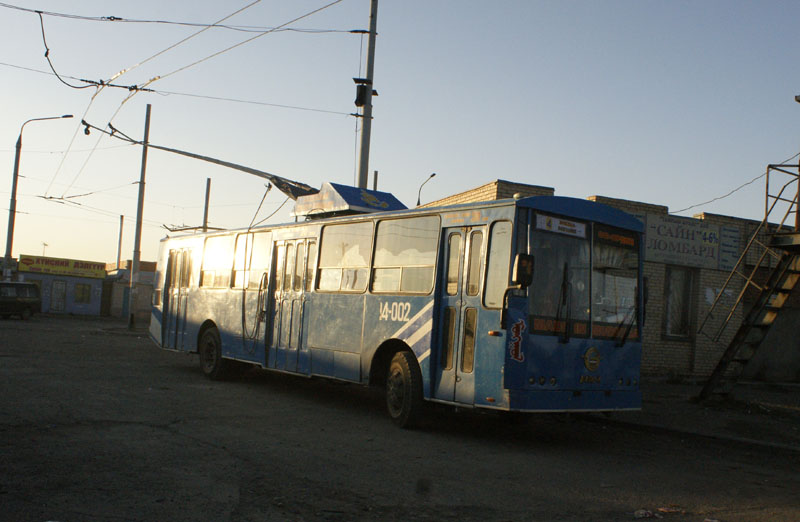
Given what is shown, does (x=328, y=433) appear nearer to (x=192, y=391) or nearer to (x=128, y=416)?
(x=128, y=416)

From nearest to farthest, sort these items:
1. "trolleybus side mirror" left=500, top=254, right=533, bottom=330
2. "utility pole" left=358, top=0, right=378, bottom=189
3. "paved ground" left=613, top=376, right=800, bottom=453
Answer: "trolleybus side mirror" left=500, top=254, right=533, bottom=330 → "paved ground" left=613, top=376, right=800, bottom=453 → "utility pole" left=358, top=0, right=378, bottom=189

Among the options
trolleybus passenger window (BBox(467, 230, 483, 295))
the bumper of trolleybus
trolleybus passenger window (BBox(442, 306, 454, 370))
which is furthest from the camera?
trolleybus passenger window (BBox(442, 306, 454, 370))

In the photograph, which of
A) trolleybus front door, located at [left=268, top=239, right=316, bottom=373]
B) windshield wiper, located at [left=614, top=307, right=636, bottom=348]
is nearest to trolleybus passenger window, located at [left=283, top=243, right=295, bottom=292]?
trolleybus front door, located at [left=268, top=239, right=316, bottom=373]

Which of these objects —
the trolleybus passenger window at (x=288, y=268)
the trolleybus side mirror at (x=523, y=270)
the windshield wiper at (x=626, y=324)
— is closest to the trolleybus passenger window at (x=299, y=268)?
the trolleybus passenger window at (x=288, y=268)

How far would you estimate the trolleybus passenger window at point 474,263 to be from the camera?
9375 millimetres

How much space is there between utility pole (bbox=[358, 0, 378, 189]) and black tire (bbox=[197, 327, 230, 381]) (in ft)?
17.2

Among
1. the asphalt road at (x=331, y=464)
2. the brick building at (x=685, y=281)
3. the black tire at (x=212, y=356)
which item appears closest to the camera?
the asphalt road at (x=331, y=464)

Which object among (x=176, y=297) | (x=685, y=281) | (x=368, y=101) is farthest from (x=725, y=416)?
(x=176, y=297)

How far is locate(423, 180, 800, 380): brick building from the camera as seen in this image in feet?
60.6

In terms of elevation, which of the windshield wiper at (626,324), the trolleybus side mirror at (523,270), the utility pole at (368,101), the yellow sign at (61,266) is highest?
the utility pole at (368,101)

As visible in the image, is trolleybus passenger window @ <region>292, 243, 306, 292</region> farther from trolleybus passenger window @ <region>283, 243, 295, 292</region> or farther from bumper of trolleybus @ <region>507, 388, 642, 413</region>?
bumper of trolleybus @ <region>507, 388, 642, 413</region>

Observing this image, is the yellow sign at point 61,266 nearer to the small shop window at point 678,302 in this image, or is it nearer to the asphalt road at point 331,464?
the asphalt road at point 331,464

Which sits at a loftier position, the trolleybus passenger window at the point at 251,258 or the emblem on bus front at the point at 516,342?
the trolleybus passenger window at the point at 251,258

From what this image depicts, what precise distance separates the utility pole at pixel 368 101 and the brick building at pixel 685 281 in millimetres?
2789
